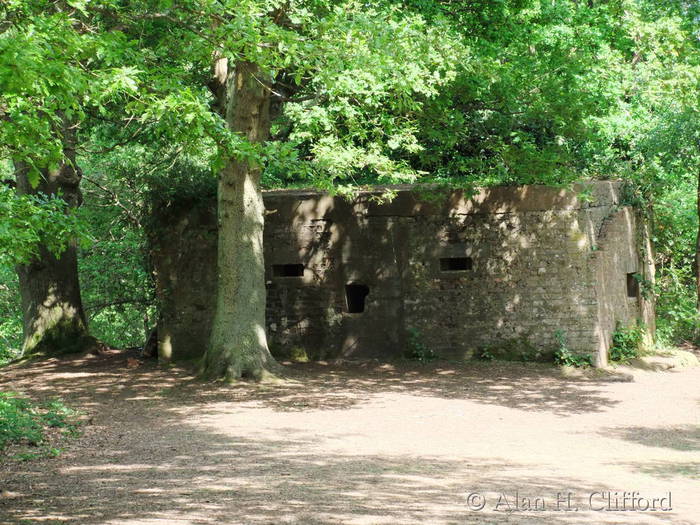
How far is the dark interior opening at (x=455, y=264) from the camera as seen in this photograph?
1479 cm

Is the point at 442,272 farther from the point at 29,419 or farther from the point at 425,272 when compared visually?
the point at 29,419

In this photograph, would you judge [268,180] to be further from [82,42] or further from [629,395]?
[82,42]

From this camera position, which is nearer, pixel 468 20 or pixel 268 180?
pixel 468 20

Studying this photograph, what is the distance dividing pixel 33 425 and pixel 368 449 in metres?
3.59

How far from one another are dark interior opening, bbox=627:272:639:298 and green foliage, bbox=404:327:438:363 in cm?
428

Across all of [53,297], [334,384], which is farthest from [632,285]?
[53,297]

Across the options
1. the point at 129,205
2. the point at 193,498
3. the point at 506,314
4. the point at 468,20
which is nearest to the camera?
the point at 193,498

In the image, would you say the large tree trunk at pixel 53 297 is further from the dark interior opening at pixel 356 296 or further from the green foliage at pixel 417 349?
the green foliage at pixel 417 349

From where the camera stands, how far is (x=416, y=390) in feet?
40.1

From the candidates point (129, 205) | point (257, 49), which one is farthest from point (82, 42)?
point (129, 205)

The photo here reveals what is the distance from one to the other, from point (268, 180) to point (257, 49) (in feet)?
29.0

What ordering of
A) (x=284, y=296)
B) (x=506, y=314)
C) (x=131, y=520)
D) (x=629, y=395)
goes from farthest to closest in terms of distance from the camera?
(x=284, y=296) → (x=506, y=314) → (x=629, y=395) → (x=131, y=520)

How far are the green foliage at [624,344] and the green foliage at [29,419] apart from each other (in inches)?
353

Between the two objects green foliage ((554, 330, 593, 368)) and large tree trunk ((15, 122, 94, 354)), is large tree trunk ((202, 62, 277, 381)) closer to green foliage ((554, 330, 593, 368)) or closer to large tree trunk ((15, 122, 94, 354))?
large tree trunk ((15, 122, 94, 354))
